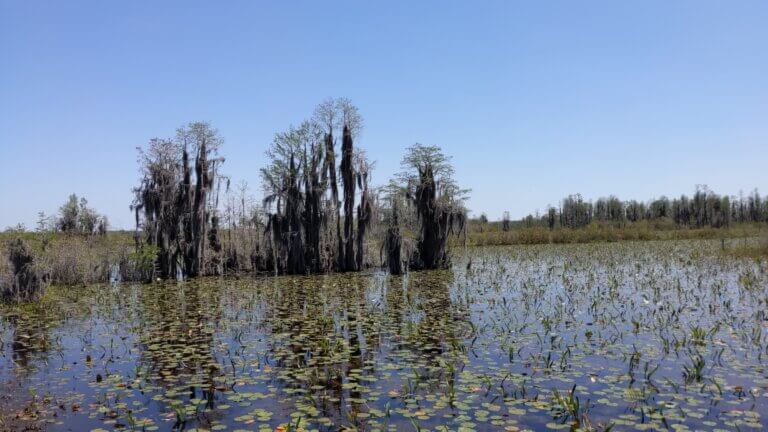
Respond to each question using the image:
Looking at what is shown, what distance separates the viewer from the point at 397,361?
28.2 ft

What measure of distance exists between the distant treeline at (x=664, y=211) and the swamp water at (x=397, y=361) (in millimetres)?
56187

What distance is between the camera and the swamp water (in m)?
6.21

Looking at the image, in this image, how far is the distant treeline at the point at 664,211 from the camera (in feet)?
232

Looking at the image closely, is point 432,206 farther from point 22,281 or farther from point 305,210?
point 22,281

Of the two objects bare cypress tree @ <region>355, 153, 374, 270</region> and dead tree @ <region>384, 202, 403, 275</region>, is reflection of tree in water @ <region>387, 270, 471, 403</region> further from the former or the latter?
bare cypress tree @ <region>355, 153, 374, 270</region>

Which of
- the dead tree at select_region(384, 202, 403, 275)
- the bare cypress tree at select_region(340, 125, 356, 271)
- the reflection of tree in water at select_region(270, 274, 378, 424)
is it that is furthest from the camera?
the bare cypress tree at select_region(340, 125, 356, 271)

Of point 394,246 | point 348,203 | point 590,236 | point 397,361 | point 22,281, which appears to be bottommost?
point 397,361

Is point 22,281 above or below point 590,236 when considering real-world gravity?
below

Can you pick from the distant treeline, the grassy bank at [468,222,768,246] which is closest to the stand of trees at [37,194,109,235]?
the grassy bank at [468,222,768,246]

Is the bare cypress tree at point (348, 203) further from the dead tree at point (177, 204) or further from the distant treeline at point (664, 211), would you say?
the distant treeline at point (664, 211)

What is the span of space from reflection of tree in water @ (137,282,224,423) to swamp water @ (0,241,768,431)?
0.05m

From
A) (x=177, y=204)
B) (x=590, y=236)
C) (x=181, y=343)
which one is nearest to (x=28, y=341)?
(x=181, y=343)

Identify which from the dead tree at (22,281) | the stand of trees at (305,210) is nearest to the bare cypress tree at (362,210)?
the stand of trees at (305,210)

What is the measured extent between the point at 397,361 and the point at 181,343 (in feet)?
14.5
